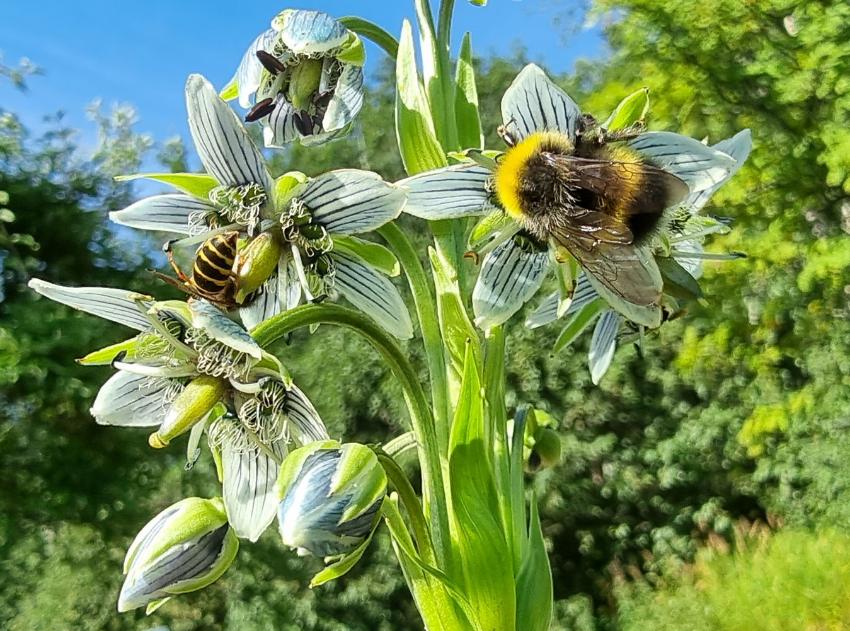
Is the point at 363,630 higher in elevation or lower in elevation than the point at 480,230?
lower

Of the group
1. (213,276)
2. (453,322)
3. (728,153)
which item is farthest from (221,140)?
(728,153)

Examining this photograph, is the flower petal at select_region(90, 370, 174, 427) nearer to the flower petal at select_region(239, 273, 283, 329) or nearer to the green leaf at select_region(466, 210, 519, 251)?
the flower petal at select_region(239, 273, 283, 329)

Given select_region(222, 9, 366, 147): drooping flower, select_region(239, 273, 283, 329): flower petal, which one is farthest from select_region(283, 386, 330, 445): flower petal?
select_region(222, 9, 366, 147): drooping flower

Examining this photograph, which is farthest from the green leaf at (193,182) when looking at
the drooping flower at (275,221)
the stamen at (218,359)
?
the stamen at (218,359)

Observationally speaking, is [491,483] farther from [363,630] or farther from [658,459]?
[658,459]

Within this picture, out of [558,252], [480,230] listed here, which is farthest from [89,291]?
[558,252]

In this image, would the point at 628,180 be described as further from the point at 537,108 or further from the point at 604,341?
the point at 604,341
